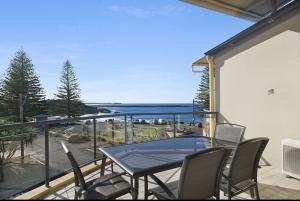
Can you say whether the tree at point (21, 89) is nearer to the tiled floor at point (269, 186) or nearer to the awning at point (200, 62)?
the awning at point (200, 62)

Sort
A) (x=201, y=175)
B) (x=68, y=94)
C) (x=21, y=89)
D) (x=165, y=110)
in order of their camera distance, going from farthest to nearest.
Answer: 1. (x=165, y=110)
2. (x=68, y=94)
3. (x=21, y=89)
4. (x=201, y=175)

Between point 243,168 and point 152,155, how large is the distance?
933 millimetres

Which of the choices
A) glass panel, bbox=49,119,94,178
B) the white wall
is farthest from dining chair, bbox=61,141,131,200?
the white wall

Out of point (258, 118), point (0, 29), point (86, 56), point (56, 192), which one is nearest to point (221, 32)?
point (258, 118)

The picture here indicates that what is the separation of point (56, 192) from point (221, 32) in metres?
8.15

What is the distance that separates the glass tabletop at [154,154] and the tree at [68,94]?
2737cm

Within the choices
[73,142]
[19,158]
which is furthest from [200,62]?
[19,158]

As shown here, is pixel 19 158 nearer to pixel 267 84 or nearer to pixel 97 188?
pixel 97 188

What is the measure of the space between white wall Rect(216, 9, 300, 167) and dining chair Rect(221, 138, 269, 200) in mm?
2002

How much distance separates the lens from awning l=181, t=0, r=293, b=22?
4.95 m

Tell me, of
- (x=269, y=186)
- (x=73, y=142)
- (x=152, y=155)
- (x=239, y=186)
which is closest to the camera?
(x=239, y=186)

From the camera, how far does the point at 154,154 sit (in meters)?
3.01

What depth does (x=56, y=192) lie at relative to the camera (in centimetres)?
353

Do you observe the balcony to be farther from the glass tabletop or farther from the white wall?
the white wall
